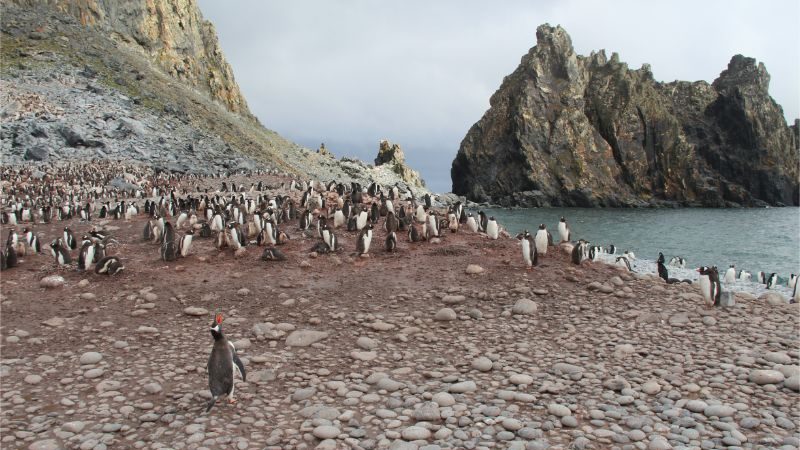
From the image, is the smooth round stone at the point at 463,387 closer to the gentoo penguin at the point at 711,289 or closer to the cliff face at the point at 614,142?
the gentoo penguin at the point at 711,289

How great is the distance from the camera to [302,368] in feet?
22.9

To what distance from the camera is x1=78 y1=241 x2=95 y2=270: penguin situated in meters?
10.7

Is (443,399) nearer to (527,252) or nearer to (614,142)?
(527,252)

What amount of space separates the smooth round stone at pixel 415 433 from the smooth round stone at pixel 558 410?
144 centimetres

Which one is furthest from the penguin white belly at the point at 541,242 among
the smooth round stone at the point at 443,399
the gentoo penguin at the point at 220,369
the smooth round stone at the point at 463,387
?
A: the gentoo penguin at the point at 220,369

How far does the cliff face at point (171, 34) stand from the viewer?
67.9 m

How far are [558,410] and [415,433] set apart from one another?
166cm

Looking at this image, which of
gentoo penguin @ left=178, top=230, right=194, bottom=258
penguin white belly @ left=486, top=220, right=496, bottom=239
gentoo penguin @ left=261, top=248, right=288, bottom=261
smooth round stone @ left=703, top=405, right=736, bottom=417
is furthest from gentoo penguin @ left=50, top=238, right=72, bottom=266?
smooth round stone @ left=703, top=405, right=736, bottom=417

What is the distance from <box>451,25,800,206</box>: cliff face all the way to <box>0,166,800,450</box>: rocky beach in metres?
94.5

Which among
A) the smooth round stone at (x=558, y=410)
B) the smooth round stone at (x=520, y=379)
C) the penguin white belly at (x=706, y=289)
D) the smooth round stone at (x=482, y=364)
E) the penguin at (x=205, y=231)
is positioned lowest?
the smooth round stone at (x=558, y=410)

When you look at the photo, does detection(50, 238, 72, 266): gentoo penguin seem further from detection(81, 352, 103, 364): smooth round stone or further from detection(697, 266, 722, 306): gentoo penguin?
detection(697, 266, 722, 306): gentoo penguin

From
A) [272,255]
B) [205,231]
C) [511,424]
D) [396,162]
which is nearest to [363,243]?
[272,255]

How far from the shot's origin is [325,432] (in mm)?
5438

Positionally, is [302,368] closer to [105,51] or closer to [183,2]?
[105,51]
